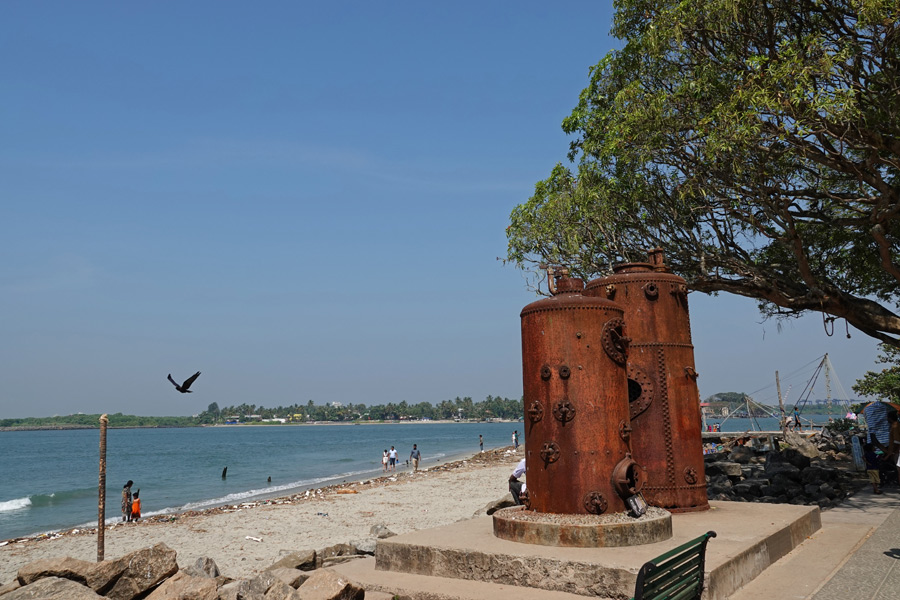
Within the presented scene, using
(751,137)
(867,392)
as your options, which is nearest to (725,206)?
(751,137)

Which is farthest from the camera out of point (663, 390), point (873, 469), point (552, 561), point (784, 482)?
point (784, 482)

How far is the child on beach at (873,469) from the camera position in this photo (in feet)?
48.1

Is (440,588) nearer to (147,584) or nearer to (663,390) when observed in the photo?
(147,584)

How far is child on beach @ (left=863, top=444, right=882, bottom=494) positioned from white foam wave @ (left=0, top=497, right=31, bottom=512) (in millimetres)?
44396

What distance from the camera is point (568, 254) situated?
60.8 feet

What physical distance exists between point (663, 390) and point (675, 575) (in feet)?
18.3

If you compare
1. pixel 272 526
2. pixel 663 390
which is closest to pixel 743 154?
pixel 663 390

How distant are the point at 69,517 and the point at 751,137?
3660cm

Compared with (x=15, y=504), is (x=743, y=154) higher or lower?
higher

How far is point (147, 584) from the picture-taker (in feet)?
25.7

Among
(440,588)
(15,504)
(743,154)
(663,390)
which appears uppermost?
(743,154)

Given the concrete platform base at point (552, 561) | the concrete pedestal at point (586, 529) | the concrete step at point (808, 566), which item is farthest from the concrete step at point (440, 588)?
the concrete step at point (808, 566)

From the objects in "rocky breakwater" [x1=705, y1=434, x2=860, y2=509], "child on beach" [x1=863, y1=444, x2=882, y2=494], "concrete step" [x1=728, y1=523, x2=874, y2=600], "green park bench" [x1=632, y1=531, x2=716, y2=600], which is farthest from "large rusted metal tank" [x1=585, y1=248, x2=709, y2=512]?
"child on beach" [x1=863, y1=444, x2=882, y2=494]

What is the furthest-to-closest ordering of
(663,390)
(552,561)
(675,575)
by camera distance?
(663,390), (552,561), (675,575)
